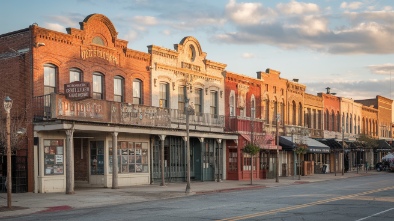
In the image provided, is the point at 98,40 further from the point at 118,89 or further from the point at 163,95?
the point at 163,95

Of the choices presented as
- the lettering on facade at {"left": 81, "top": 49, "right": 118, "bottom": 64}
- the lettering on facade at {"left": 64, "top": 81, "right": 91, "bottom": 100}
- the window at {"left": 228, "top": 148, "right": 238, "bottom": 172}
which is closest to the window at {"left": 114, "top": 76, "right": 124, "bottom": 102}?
the lettering on facade at {"left": 81, "top": 49, "right": 118, "bottom": 64}

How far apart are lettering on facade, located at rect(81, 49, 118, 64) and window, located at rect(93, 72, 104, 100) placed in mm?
1036

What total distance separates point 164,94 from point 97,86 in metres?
6.30

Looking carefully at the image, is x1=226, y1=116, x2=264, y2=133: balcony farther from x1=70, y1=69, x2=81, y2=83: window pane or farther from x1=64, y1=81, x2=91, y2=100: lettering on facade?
x1=64, y1=81, x2=91, y2=100: lettering on facade

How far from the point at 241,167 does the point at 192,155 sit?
4.15m

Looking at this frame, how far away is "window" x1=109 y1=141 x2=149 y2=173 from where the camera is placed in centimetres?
3305

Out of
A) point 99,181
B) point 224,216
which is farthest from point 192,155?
point 224,216

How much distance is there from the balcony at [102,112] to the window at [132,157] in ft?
6.51

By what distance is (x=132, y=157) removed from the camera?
111 ft

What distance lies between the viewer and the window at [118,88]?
3356 centimetres

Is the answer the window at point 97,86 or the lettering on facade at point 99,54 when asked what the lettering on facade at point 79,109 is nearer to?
the window at point 97,86

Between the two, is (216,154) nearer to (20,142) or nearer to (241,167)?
(241,167)

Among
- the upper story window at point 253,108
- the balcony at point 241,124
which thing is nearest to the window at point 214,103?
the balcony at point 241,124

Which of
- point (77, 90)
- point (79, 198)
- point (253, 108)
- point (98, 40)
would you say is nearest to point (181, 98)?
point (98, 40)
